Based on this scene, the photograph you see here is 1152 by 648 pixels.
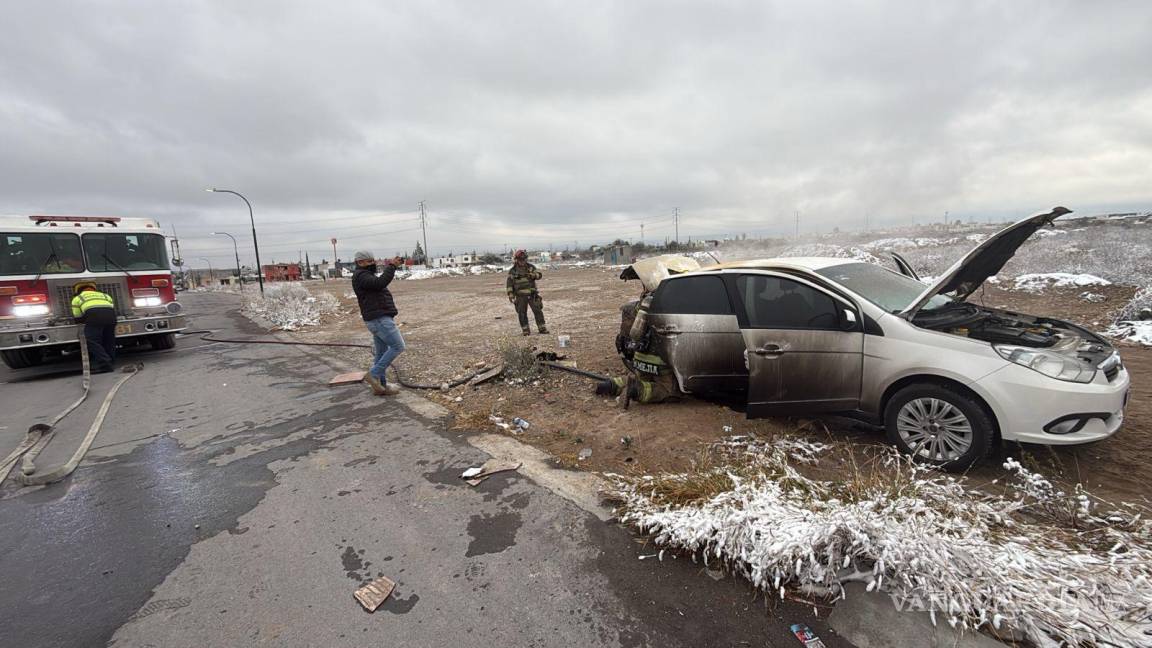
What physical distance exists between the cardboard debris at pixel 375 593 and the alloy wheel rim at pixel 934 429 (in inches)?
141

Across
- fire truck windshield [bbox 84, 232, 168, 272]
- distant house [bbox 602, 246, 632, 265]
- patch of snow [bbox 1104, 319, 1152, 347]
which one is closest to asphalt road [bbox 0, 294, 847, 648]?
fire truck windshield [bbox 84, 232, 168, 272]

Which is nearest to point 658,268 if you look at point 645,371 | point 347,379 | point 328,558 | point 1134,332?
point 645,371

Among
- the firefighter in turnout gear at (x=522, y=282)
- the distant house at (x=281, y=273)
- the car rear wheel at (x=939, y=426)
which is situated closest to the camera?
the car rear wheel at (x=939, y=426)

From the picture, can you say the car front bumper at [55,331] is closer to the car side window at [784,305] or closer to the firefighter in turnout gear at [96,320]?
the firefighter in turnout gear at [96,320]

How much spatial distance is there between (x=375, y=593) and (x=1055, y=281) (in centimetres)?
1573

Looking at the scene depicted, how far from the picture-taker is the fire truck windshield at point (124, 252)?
8797 millimetres

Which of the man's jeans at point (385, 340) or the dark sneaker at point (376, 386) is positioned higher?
the man's jeans at point (385, 340)

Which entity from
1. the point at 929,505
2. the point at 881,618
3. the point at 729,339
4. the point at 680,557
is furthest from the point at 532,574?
the point at 729,339

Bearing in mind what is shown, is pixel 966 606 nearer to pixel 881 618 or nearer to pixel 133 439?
pixel 881 618

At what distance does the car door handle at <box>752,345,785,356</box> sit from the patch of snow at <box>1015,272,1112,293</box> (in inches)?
468

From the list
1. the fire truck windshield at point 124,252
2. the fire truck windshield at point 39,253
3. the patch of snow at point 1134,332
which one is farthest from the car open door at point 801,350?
the fire truck windshield at point 39,253

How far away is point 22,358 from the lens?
8875 mm

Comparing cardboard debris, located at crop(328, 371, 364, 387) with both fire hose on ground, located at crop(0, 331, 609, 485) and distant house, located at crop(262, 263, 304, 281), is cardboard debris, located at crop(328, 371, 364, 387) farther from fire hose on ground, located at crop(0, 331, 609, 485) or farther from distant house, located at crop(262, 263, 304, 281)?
distant house, located at crop(262, 263, 304, 281)

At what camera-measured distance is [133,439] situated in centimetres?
500
